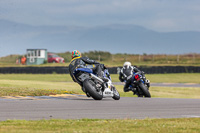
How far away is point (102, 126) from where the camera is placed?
26.4 feet

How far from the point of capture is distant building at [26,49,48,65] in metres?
72.5

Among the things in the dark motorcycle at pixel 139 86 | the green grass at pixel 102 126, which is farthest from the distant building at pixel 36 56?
the green grass at pixel 102 126

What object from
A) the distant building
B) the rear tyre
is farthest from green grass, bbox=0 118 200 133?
the distant building

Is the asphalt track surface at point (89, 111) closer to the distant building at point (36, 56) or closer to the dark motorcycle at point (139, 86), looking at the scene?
the dark motorcycle at point (139, 86)

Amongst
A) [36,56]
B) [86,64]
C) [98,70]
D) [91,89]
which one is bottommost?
[91,89]

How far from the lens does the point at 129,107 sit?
40.1ft

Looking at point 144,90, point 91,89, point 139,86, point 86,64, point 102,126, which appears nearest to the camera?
point 102,126

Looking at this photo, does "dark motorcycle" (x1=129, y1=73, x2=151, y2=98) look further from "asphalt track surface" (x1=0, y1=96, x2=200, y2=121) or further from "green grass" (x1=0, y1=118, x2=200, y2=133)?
"green grass" (x1=0, y1=118, x2=200, y2=133)

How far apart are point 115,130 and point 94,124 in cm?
93

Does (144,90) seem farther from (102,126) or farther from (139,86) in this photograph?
(102,126)

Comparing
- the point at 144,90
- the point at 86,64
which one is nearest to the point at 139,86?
the point at 144,90

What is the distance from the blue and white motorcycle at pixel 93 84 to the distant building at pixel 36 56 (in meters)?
58.3

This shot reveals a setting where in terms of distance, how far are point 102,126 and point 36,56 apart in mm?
65666

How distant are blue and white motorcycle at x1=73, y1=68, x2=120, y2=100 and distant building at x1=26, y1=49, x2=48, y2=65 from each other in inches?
2295
